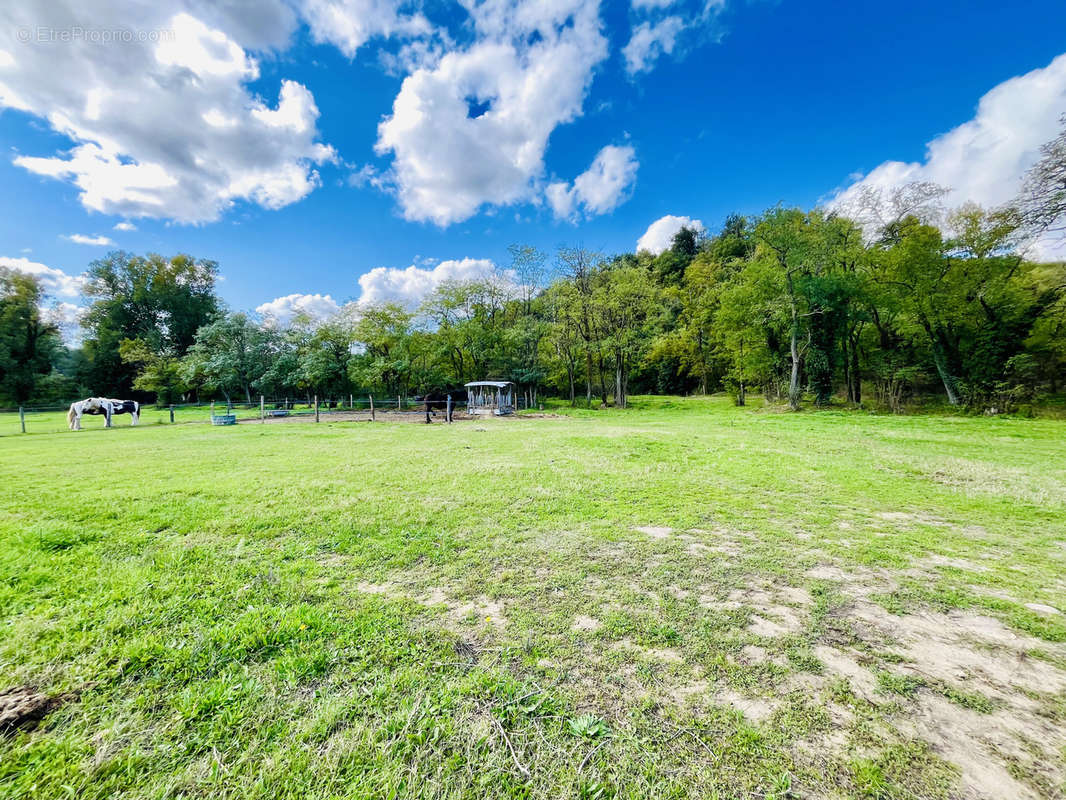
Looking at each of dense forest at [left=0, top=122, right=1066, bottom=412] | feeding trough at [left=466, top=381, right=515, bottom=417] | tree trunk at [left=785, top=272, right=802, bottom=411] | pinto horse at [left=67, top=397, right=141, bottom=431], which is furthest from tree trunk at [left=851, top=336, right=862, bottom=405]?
pinto horse at [left=67, top=397, right=141, bottom=431]

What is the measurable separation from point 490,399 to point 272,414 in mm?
14608

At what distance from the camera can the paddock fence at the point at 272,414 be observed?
20359 millimetres

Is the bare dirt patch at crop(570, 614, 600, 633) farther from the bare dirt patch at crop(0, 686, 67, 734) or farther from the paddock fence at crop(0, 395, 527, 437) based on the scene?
the paddock fence at crop(0, 395, 527, 437)

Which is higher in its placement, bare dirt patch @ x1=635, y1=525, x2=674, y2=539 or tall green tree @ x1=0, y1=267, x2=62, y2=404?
tall green tree @ x1=0, y1=267, x2=62, y2=404

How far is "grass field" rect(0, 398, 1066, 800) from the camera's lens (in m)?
Result: 1.56

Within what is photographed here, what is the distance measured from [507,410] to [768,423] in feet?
49.2

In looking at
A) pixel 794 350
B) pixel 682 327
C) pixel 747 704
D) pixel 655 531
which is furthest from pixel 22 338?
pixel 794 350

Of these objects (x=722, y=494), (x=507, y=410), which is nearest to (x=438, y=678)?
(x=722, y=494)

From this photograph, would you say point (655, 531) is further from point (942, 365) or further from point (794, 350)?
point (942, 365)

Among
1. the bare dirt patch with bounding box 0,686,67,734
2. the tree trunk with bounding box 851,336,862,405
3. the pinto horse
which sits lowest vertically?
the bare dirt patch with bounding box 0,686,67,734

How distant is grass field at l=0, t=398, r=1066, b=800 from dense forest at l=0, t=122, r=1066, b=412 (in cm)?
1907

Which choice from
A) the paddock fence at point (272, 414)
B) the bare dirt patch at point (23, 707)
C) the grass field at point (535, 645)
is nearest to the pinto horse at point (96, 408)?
the paddock fence at point (272, 414)

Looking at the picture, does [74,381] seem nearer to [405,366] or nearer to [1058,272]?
[405,366]

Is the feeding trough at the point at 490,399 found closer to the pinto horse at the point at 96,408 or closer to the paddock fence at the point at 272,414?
the paddock fence at the point at 272,414
